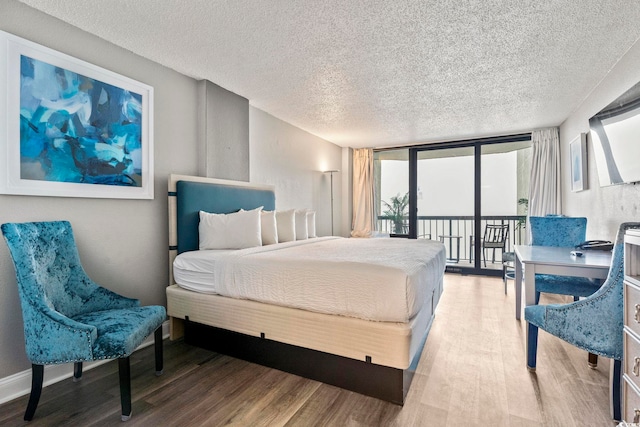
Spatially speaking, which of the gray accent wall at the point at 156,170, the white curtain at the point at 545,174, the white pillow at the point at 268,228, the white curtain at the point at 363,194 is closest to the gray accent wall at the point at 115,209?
the gray accent wall at the point at 156,170

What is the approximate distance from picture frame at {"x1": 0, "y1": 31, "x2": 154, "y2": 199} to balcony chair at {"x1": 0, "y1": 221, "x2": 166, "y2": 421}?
37 cm

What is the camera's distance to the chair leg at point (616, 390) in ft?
5.21

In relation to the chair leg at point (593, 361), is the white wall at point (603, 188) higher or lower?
higher

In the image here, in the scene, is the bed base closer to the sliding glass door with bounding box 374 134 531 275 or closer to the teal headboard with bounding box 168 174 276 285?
the teal headboard with bounding box 168 174 276 285

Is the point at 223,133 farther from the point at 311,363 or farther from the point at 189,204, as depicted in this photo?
the point at 311,363

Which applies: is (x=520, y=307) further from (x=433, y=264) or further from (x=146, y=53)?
(x=146, y=53)

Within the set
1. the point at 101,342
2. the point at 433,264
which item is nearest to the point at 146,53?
the point at 101,342

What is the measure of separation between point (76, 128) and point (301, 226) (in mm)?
2278

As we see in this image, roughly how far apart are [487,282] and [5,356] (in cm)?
541

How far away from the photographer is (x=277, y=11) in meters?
1.96

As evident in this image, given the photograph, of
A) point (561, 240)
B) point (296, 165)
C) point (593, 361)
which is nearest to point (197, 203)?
point (296, 165)

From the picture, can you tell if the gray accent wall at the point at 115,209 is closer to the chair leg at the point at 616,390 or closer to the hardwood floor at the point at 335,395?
the hardwood floor at the point at 335,395

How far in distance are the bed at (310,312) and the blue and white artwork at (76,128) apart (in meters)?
0.46

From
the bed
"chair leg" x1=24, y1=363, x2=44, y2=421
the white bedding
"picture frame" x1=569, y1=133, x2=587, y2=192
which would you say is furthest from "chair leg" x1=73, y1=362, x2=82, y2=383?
"picture frame" x1=569, y1=133, x2=587, y2=192
